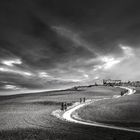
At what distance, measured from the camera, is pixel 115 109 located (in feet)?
150

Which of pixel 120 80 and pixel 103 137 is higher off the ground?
pixel 120 80

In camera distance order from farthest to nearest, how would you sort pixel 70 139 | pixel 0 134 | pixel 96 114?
pixel 96 114, pixel 0 134, pixel 70 139

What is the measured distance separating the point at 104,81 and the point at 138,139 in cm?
13834

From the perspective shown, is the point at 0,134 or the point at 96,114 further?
the point at 96,114

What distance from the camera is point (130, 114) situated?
40.5 m

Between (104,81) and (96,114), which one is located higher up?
(104,81)

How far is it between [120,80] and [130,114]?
116 meters

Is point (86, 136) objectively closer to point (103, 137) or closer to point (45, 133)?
point (103, 137)

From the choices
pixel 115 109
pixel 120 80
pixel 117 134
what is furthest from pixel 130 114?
pixel 120 80

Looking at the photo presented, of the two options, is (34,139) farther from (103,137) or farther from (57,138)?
(103,137)

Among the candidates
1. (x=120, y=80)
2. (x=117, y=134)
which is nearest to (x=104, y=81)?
(x=120, y=80)

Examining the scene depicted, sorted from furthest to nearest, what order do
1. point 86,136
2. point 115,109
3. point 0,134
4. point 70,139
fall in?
1. point 115,109
2. point 0,134
3. point 86,136
4. point 70,139

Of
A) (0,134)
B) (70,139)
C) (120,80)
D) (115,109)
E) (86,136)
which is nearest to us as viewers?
(70,139)

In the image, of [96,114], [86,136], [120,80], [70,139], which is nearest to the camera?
[70,139]
